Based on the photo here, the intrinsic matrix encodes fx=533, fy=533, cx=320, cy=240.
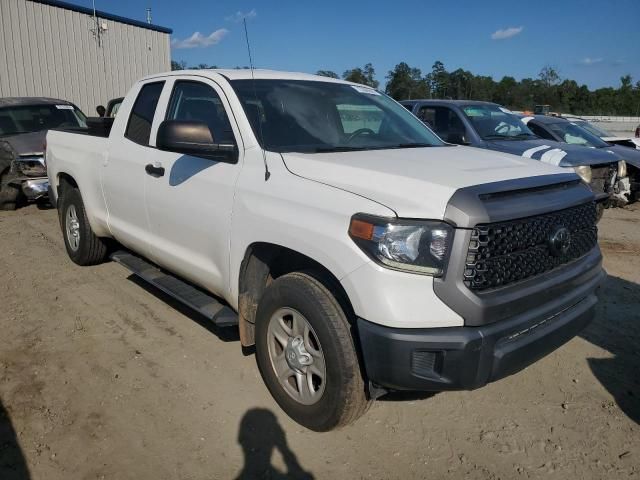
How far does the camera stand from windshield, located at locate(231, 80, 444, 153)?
3371 millimetres

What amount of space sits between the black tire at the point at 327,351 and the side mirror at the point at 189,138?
3.06ft

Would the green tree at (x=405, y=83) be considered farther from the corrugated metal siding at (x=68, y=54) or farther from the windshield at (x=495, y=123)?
the windshield at (x=495, y=123)

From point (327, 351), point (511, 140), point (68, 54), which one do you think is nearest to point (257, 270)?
point (327, 351)

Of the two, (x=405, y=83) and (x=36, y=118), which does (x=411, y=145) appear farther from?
(x=405, y=83)

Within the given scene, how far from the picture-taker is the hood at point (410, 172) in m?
2.47

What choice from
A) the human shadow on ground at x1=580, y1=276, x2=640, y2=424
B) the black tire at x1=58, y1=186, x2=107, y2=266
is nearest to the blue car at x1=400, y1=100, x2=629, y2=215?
the human shadow on ground at x1=580, y1=276, x2=640, y2=424

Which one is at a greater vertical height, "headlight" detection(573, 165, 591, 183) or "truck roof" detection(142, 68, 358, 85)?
"truck roof" detection(142, 68, 358, 85)

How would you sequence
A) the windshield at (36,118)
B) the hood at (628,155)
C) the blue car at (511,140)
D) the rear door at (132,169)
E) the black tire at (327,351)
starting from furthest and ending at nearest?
the hood at (628,155) < the windshield at (36,118) < the blue car at (511,140) < the rear door at (132,169) < the black tire at (327,351)

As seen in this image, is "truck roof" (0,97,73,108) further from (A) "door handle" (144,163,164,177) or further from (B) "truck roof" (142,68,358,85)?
(A) "door handle" (144,163,164,177)

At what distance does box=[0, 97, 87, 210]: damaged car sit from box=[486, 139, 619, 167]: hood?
7054 mm

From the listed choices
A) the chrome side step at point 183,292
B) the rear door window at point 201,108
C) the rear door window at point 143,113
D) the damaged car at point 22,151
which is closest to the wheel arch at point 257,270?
the chrome side step at point 183,292

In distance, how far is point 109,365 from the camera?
370cm

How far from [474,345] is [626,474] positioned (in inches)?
44.5

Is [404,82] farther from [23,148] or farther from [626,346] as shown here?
[626,346]
